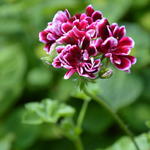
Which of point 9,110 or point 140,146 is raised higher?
point 140,146

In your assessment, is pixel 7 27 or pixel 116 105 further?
pixel 7 27

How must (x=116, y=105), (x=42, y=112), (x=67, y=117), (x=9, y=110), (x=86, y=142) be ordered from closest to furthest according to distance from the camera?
(x=42, y=112) < (x=67, y=117) < (x=116, y=105) < (x=86, y=142) < (x=9, y=110)

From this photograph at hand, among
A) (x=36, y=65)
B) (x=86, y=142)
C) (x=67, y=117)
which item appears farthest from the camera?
(x=36, y=65)

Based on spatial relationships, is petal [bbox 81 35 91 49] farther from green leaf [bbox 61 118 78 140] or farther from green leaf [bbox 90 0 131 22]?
green leaf [bbox 90 0 131 22]

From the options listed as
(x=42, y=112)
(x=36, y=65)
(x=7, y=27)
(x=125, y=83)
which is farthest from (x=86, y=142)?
(x=7, y=27)

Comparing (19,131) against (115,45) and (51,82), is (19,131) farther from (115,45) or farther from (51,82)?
(115,45)

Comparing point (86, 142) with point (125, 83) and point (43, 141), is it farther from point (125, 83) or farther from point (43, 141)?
point (125, 83)

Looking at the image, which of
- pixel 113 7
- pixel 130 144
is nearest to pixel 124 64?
pixel 130 144

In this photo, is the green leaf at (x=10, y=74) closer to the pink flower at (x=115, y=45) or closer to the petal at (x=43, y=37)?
the petal at (x=43, y=37)
